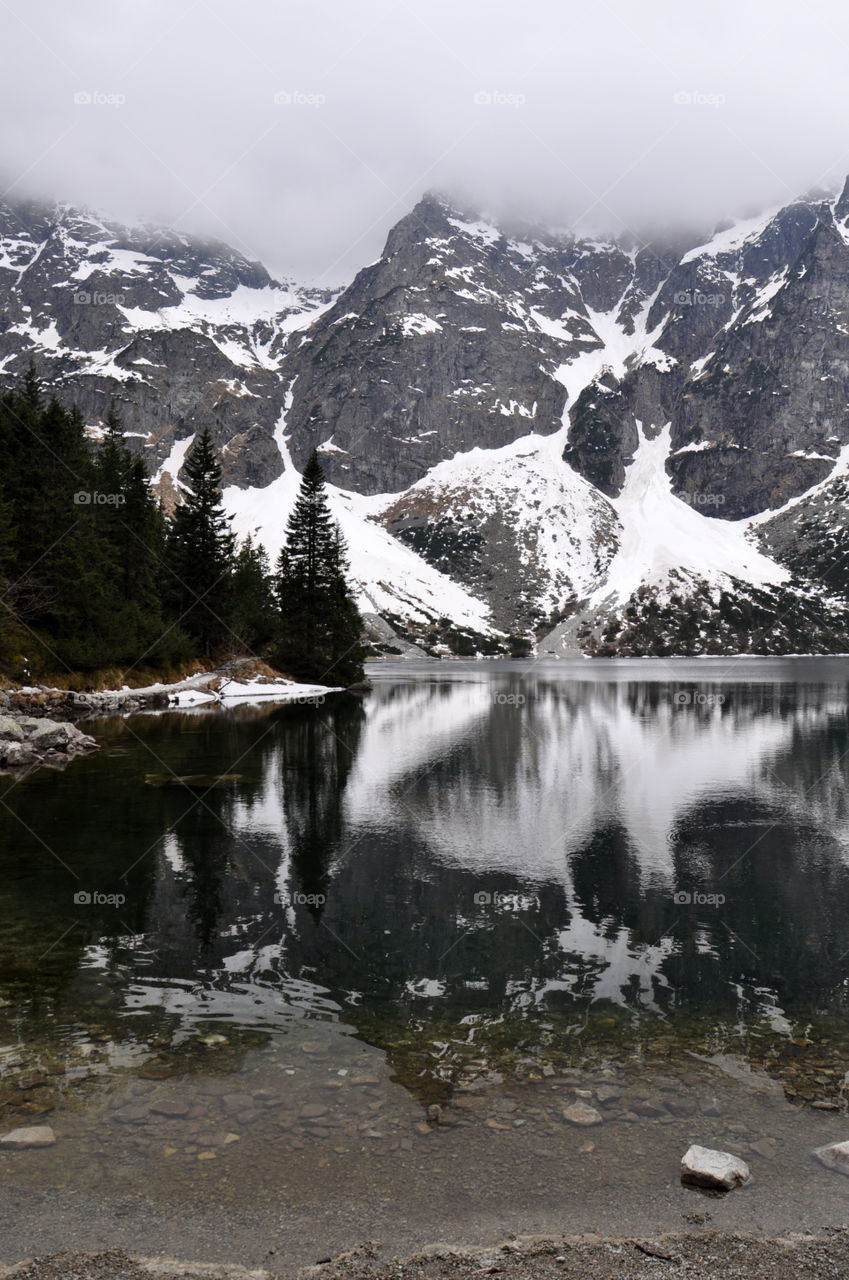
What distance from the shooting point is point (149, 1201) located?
6.84 m

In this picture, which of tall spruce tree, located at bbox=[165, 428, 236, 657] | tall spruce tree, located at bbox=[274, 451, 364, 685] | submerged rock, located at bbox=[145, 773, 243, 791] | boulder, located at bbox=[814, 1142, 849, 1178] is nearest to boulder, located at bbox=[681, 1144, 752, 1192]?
boulder, located at bbox=[814, 1142, 849, 1178]

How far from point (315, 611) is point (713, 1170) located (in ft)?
279

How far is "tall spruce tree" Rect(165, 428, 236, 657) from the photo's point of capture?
8012 centimetres

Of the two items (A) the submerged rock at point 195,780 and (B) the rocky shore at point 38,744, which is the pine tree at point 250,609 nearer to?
Answer: (B) the rocky shore at point 38,744

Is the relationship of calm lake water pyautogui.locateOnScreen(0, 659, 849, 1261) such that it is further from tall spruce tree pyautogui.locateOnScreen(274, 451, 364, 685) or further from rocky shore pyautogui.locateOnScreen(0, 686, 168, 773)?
tall spruce tree pyautogui.locateOnScreen(274, 451, 364, 685)

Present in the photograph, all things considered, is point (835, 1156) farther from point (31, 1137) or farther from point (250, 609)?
point (250, 609)

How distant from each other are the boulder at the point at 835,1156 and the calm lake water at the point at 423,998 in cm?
17

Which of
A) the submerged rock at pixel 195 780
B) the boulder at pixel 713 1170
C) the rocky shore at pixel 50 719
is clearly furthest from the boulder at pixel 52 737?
the boulder at pixel 713 1170

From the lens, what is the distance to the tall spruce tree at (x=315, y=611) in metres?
90.1

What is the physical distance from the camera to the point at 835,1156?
7523 mm

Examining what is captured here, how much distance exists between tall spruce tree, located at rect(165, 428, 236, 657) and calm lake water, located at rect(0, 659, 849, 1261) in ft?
177

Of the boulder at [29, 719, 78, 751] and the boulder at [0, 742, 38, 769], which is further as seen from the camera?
the boulder at [29, 719, 78, 751]

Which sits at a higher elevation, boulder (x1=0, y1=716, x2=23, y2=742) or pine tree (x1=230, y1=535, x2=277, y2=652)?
pine tree (x1=230, y1=535, x2=277, y2=652)

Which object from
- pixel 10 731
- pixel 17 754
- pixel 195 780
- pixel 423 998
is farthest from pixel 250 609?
pixel 423 998
